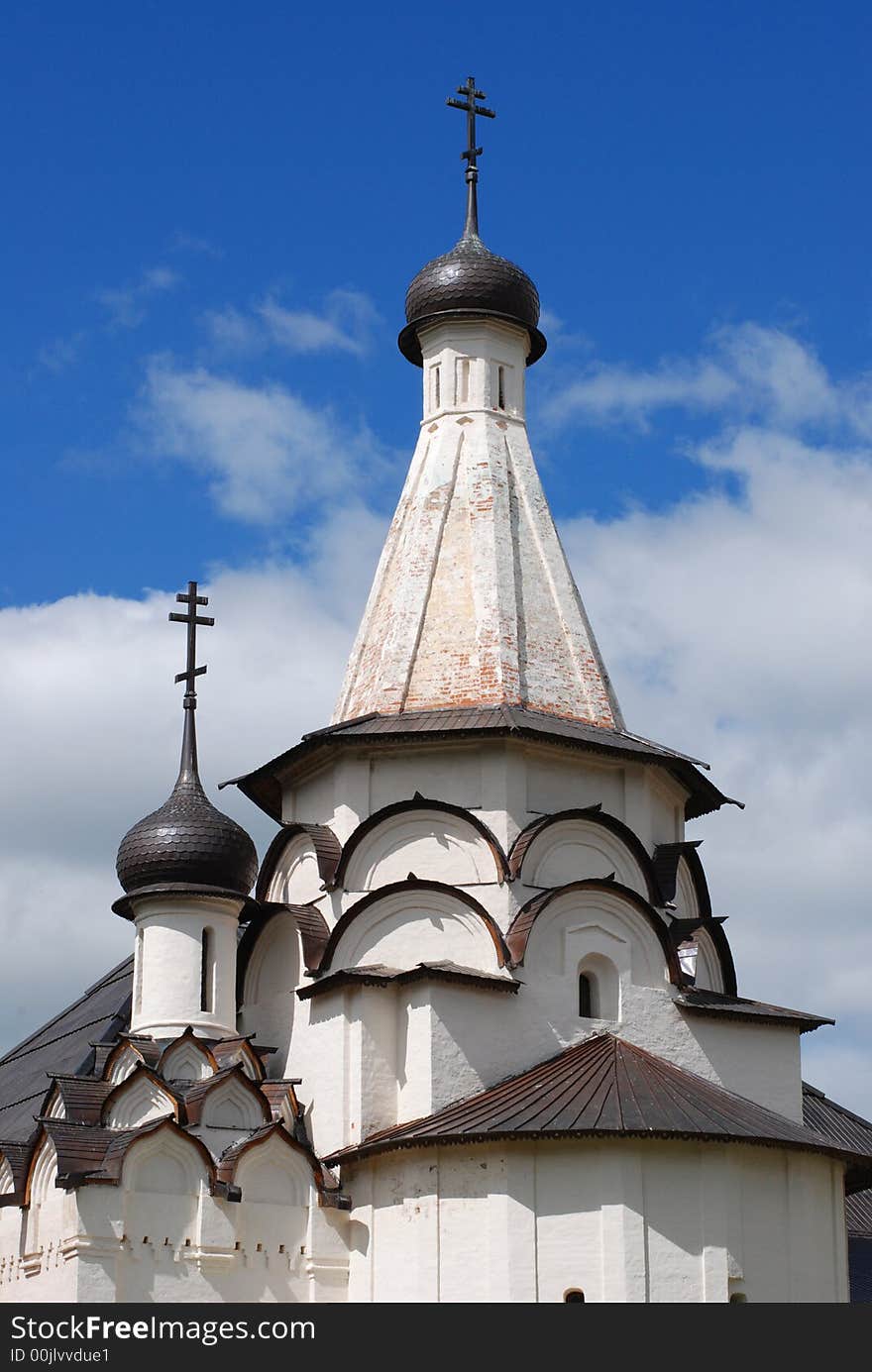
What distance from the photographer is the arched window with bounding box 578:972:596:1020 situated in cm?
1389

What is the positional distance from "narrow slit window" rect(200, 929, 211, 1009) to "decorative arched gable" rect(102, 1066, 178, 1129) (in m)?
0.82

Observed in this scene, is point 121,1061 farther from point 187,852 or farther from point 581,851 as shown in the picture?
point 581,851

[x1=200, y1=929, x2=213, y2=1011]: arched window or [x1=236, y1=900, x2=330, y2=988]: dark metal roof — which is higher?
[x1=236, y1=900, x2=330, y2=988]: dark metal roof

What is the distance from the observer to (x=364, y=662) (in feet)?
51.2

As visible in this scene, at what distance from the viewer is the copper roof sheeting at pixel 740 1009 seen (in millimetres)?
13992

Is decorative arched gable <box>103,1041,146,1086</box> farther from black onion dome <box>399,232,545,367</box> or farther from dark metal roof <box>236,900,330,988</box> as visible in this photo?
black onion dome <box>399,232,545,367</box>

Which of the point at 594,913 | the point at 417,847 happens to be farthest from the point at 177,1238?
the point at 594,913

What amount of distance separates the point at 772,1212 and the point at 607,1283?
1.33 meters

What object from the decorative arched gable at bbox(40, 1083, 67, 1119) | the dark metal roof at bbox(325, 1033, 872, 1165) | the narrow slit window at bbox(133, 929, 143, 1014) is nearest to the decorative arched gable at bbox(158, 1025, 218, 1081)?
the narrow slit window at bbox(133, 929, 143, 1014)

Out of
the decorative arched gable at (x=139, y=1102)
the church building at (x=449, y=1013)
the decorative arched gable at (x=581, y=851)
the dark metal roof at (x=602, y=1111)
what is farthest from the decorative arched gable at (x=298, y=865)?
the dark metal roof at (x=602, y=1111)

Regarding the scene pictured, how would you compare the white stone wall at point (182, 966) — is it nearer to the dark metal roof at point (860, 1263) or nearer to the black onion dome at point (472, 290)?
the black onion dome at point (472, 290)

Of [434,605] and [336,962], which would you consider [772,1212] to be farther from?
[434,605]

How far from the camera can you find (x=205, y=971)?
13961 mm

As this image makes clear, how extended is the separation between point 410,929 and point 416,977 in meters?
0.70
